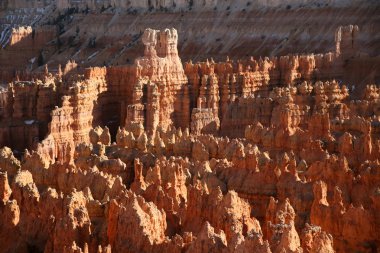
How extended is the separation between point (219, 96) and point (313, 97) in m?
5.16

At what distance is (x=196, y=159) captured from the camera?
2500 cm

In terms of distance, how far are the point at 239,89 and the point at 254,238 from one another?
26.0 metres

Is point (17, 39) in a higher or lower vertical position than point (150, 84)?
higher

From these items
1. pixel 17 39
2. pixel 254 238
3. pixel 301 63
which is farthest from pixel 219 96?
pixel 17 39

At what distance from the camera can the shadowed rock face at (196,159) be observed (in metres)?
16.4

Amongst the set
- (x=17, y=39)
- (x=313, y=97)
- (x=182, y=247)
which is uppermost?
(x=17, y=39)

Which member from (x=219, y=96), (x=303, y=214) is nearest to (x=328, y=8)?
(x=219, y=96)

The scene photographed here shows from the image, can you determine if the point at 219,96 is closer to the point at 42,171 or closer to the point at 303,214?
the point at 42,171

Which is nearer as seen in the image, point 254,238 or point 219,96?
point 254,238

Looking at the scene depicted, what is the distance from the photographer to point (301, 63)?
4091 centimetres

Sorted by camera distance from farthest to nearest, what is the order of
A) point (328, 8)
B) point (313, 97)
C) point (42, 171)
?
point (328, 8) < point (313, 97) < point (42, 171)

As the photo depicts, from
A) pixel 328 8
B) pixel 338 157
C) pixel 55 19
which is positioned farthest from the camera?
pixel 55 19

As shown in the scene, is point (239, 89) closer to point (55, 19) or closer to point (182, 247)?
point (182, 247)

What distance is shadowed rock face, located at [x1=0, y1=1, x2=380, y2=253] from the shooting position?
16391mm
